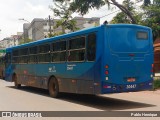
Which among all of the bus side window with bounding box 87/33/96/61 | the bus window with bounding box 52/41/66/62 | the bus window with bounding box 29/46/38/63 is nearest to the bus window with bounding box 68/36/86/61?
the bus side window with bounding box 87/33/96/61

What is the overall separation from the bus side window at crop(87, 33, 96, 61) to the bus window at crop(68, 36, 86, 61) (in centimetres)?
44

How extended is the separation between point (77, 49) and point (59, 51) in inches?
79.7

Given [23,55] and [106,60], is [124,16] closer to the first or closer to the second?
[23,55]

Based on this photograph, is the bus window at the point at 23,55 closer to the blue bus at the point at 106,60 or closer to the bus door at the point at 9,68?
the bus door at the point at 9,68

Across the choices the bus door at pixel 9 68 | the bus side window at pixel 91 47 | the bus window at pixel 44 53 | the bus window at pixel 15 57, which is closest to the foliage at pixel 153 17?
the bus window at pixel 15 57

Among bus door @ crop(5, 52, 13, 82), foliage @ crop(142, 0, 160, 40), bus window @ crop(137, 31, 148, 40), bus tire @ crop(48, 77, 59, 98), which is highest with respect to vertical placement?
foliage @ crop(142, 0, 160, 40)

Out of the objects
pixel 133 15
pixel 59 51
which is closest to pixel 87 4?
pixel 133 15

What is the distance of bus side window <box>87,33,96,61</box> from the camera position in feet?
41.9

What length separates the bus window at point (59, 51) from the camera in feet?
50.9

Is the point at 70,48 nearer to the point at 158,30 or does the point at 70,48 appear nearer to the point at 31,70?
the point at 31,70

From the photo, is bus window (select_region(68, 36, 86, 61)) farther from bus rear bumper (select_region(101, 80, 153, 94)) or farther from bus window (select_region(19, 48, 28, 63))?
bus window (select_region(19, 48, 28, 63))

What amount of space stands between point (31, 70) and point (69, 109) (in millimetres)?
7944

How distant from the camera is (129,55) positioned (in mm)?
12898

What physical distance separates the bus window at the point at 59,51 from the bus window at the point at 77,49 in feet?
2.31
